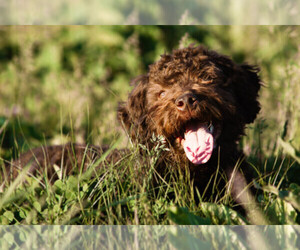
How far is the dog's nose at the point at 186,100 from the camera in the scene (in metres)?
3.56

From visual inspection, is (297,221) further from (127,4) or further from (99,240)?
(127,4)

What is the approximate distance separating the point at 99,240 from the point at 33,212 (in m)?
0.65

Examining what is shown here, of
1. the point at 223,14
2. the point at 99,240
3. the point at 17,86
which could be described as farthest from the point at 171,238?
the point at 17,86

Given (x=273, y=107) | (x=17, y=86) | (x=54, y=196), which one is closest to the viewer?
(x=54, y=196)

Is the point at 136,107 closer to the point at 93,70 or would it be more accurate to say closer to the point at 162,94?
the point at 162,94

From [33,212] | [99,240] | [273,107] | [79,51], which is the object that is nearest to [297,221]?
[99,240]

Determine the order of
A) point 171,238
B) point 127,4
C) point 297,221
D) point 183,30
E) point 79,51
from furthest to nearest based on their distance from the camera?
point 79,51 → point 183,30 → point 127,4 → point 297,221 → point 171,238

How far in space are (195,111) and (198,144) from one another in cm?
30

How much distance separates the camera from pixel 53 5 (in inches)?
134

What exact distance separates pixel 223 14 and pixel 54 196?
1849 mm

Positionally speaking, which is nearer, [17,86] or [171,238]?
[171,238]

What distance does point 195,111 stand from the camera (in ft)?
11.8

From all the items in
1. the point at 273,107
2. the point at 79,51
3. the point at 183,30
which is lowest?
the point at 273,107

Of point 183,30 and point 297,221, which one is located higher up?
point 183,30
